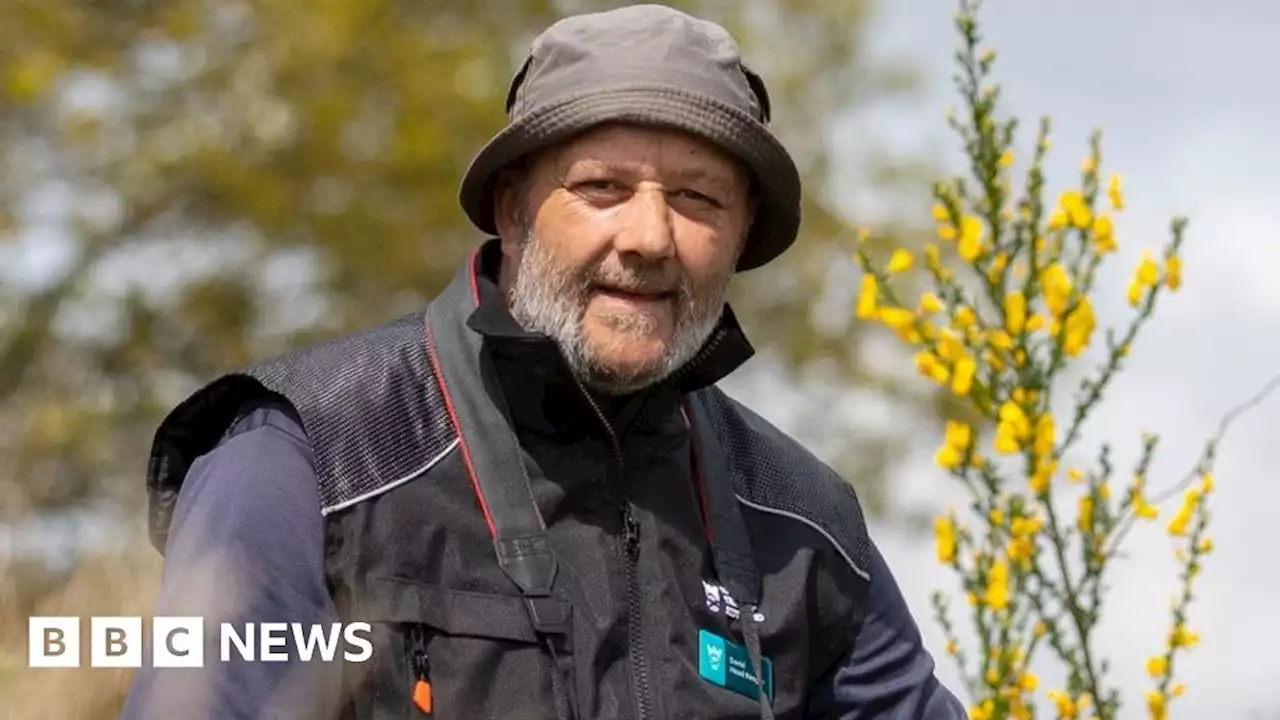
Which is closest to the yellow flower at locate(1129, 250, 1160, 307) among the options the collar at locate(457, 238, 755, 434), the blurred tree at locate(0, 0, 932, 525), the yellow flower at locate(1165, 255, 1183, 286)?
the yellow flower at locate(1165, 255, 1183, 286)

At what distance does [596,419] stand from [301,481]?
1.46 feet

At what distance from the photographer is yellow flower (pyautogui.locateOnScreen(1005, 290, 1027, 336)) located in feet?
12.4

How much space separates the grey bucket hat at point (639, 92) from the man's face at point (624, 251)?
45mm

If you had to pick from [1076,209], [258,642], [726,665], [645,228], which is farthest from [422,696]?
[1076,209]

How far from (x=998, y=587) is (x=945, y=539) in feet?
0.47

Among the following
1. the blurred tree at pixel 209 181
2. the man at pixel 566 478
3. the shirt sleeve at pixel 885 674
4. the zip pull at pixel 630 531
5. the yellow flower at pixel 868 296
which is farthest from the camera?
the blurred tree at pixel 209 181

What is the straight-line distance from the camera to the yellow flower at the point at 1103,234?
3809mm

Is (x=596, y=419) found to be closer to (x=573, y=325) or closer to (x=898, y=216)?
(x=573, y=325)

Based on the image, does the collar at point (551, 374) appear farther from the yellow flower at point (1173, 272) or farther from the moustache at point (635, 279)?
the yellow flower at point (1173, 272)

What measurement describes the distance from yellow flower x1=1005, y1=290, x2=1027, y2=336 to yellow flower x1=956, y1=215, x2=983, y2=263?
112 millimetres

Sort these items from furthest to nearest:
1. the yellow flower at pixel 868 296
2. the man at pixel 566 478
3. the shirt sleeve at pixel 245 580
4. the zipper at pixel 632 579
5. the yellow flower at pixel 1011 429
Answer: the yellow flower at pixel 868 296 < the yellow flower at pixel 1011 429 < the zipper at pixel 632 579 < the man at pixel 566 478 < the shirt sleeve at pixel 245 580

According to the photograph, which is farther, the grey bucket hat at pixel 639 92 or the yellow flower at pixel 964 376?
the yellow flower at pixel 964 376

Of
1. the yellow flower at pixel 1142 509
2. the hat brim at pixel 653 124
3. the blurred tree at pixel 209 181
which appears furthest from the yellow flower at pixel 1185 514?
the blurred tree at pixel 209 181

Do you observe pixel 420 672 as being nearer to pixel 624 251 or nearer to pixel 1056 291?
pixel 624 251
